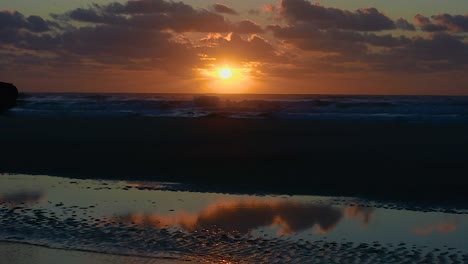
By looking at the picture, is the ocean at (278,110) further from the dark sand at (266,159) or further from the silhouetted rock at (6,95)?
the silhouetted rock at (6,95)

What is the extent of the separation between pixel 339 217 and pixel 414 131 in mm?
20361

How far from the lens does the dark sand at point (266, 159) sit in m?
14.8

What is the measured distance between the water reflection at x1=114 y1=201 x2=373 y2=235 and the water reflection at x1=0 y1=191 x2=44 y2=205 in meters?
2.69

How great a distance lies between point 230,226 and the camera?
33.8 feet

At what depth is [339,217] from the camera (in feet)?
36.4

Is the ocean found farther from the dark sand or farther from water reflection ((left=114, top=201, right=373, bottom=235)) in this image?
water reflection ((left=114, top=201, right=373, bottom=235))

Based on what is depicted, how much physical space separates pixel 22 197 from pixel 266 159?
27.0ft

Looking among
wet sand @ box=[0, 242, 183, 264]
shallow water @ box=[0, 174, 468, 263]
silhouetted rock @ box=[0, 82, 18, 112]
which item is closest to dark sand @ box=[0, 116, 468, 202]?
shallow water @ box=[0, 174, 468, 263]

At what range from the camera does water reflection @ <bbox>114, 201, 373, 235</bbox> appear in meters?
10.3

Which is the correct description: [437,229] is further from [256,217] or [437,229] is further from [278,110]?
[278,110]

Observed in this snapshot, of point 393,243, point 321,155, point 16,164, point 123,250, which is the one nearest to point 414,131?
point 321,155

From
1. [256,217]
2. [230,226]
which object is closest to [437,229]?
[256,217]

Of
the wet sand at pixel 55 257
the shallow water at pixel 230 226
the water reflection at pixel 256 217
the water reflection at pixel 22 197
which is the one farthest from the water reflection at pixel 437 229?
the water reflection at pixel 22 197

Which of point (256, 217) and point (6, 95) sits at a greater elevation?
point (6, 95)
